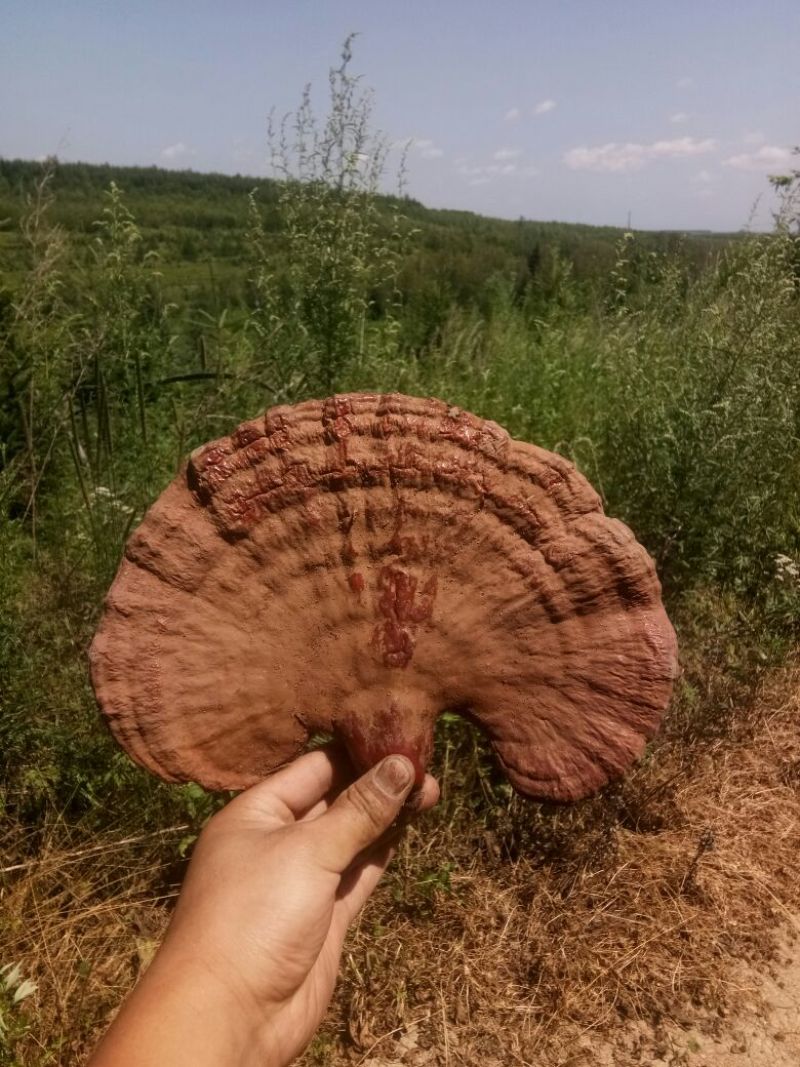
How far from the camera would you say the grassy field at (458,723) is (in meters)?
2.74

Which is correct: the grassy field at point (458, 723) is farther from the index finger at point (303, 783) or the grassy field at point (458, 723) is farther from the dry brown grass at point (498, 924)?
the index finger at point (303, 783)

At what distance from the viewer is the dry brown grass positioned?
2.63 meters

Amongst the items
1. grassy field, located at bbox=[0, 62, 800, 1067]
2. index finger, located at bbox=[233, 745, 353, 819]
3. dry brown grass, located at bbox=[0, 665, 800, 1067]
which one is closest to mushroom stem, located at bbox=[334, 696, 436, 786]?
index finger, located at bbox=[233, 745, 353, 819]

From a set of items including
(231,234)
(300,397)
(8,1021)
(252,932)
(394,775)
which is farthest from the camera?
(231,234)

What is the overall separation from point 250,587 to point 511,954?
1996mm

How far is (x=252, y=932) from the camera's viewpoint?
1.54m

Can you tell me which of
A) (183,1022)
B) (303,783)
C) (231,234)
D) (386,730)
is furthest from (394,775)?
(231,234)

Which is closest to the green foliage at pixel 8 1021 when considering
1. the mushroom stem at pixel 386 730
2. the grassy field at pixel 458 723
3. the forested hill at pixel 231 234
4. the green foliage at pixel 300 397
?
the grassy field at pixel 458 723

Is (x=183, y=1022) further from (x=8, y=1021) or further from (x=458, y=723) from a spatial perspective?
(x=458, y=723)

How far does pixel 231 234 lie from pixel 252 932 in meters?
37.8

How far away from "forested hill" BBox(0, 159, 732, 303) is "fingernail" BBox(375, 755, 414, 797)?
149 inches

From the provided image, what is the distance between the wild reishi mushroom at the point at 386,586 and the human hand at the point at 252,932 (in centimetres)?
23

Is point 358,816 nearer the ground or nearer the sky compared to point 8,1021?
nearer the sky

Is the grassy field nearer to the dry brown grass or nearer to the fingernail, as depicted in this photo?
the dry brown grass
